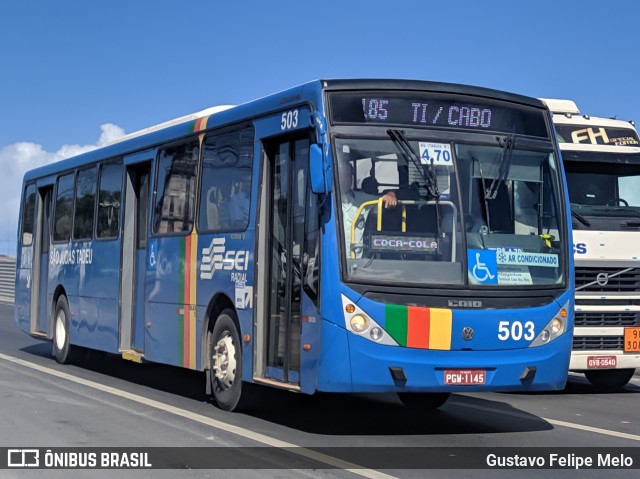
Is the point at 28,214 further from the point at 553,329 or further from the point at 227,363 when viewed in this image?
the point at 553,329

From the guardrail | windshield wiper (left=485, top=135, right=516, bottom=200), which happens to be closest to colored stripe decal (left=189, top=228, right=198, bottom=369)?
windshield wiper (left=485, top=135, right=516, bottom=200)

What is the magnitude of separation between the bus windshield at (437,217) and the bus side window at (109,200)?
634 cm

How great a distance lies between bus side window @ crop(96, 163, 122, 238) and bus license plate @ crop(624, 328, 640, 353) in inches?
277

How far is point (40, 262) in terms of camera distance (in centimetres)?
1941

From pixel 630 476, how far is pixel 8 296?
36.9m

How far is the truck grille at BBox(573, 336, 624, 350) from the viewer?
47.6ft

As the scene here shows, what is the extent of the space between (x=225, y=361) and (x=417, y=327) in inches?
117

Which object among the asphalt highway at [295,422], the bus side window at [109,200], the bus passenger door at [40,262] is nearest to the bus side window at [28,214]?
the bus passenger door at [40,262]

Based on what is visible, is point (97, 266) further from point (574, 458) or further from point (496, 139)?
point (574, 458)

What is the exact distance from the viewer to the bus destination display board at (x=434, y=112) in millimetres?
10188

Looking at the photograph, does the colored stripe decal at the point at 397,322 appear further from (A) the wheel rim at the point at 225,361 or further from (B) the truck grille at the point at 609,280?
(B) the truck grille at the point at 609,280

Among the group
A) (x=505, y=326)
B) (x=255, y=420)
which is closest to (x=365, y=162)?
(x=505, y=326)

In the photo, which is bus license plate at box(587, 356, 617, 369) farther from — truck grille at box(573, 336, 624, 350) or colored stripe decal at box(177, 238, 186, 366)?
colored stripe decal at box(177, 238, 186, 366)

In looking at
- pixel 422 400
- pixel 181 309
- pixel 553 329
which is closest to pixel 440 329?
pixel 553 329
